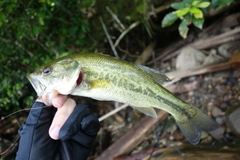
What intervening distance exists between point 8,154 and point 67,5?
8.40 ft

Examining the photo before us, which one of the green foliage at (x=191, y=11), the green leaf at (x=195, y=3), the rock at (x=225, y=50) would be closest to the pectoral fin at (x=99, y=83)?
the green foliage at (x=191, y=11)

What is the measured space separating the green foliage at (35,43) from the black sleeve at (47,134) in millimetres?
1707

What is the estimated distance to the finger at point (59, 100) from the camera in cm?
220

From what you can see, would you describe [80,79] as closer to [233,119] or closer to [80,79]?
[80,79]

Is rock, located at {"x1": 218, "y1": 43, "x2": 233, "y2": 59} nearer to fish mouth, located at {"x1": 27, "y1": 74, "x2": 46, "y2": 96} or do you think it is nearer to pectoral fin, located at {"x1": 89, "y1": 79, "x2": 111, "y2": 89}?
pectoral fin, located at {"x1": 89, "y1": 79, "x2": 111, "y2": 89}

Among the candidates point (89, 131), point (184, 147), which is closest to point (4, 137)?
point (89, 131)

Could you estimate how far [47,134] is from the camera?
2.51 m

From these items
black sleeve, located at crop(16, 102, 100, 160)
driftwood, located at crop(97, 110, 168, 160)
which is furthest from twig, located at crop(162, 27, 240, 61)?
black sleeve, located at crop(16, 102, 100, 160)

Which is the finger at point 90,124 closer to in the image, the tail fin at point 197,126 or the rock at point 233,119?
the tail fin at point 197,126

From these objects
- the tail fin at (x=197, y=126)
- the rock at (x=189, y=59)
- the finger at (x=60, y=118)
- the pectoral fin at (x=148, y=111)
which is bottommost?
the rock at (x=189, y=59)

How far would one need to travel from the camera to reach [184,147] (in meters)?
3.64

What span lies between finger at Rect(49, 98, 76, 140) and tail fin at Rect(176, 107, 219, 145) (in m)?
1.08

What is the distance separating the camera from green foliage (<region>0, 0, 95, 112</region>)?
156 inches

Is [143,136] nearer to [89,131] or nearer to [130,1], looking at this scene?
[89,131]
